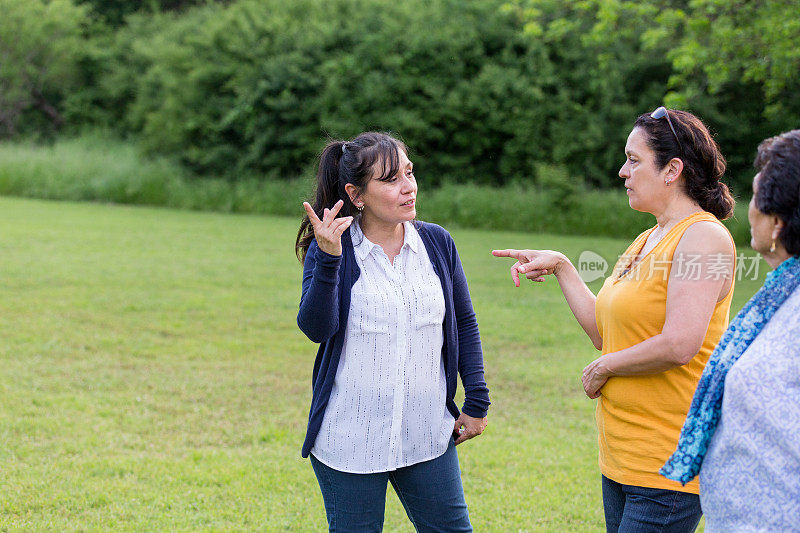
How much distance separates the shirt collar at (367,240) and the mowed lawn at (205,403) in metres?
2.06

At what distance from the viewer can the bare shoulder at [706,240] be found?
256cm

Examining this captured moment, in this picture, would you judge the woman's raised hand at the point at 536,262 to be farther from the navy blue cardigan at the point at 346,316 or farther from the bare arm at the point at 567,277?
the navy blue cardigan at the point at 346,316

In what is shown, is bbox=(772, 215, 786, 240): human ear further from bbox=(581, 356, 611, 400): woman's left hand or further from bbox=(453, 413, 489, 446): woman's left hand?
bbox=(453, 413, 489, 446): woman's left hand

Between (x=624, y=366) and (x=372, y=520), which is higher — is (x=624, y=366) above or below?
above

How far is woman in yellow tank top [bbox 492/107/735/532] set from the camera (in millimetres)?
2557

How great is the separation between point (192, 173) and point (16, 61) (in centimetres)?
1150

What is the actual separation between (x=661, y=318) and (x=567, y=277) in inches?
20.3

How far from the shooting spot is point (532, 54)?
69.3 feet

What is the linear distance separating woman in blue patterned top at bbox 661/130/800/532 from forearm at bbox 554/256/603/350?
3.24 feet

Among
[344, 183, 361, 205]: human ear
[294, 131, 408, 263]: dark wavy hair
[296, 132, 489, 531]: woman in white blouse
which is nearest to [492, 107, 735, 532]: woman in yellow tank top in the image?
[296, 132, 489, 531]: woman in white blouse

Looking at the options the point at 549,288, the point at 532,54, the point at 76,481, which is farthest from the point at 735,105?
the point at 76,481

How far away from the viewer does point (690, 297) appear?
99.5 inches

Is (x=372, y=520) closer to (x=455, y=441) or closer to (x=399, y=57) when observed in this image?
(x=455, y=441)

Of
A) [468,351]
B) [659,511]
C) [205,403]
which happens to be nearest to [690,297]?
[659,511]
